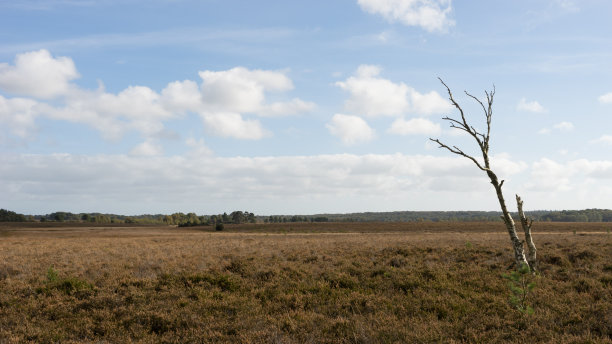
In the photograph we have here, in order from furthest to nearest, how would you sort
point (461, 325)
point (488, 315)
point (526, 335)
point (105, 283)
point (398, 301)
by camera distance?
point (105, 283), point (398, 301), point (488, 315), point (461, 325), point (526, 335)

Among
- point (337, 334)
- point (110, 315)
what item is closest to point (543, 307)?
point (337, 334)

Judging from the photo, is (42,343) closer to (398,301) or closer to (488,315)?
(398,301)

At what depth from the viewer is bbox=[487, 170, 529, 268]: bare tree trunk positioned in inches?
559

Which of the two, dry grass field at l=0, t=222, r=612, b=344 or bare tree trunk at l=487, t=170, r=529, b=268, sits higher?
bare tree trunk at l=487, t=170, r=529, b=268

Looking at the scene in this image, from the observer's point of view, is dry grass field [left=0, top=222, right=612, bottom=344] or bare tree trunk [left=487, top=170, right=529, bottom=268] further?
bare tree trunk [left=487, top=170, right=529, bottom=268]

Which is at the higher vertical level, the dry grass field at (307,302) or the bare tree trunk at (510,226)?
the bare tree trunk at (510,226)

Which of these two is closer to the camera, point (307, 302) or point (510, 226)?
point (307, 302)

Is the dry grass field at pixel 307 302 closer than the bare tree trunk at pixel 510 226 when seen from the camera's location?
Yes

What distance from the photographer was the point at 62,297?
11.7 metres

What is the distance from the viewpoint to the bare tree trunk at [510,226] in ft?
46.5

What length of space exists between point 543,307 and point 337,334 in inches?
233

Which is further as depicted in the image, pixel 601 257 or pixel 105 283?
pixel 601 257

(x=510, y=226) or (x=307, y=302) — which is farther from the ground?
(x=510, y=226)

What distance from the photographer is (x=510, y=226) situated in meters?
14.5
